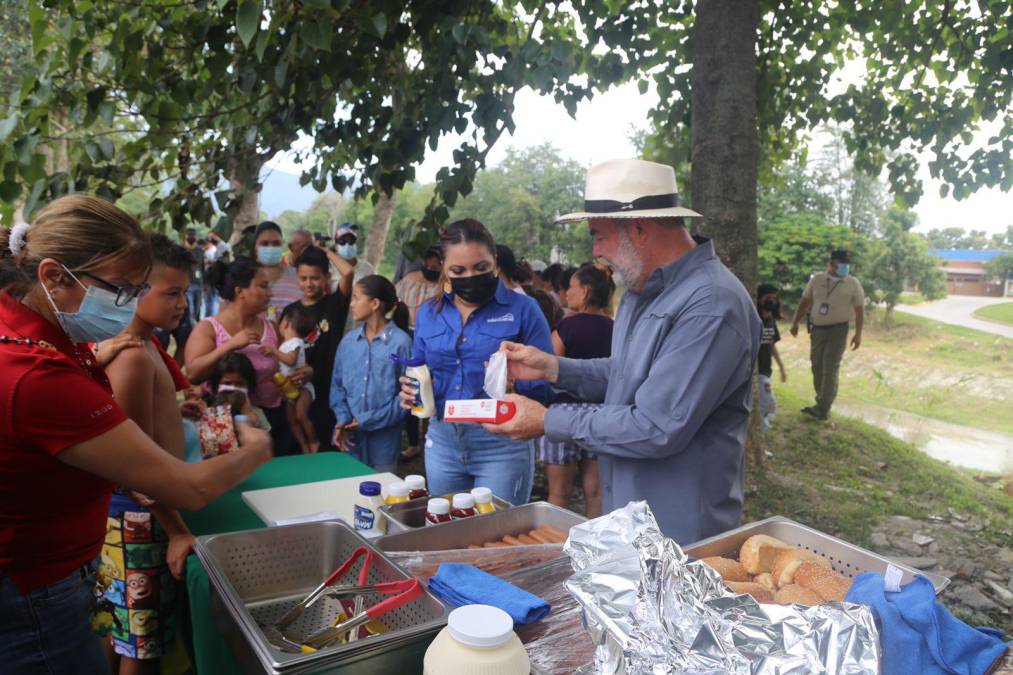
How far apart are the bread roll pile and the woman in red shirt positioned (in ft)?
4.05

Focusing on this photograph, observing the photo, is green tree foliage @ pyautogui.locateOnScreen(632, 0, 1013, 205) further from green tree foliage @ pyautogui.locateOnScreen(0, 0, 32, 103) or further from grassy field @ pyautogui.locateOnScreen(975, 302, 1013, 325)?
green tree foliage @ pyautogui.locateOnScreen(0, 0, 32, 103)

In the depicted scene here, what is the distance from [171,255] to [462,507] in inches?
60.6

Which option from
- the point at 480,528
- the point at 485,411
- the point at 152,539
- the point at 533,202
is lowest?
the point at 152,539

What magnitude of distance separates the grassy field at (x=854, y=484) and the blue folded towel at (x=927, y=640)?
4711mm

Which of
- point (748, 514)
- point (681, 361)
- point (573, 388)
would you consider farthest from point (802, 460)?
point (681, 361)

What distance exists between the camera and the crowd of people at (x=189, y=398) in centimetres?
156

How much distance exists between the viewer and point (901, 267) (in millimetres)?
12781

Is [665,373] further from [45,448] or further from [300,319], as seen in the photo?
[300,319]

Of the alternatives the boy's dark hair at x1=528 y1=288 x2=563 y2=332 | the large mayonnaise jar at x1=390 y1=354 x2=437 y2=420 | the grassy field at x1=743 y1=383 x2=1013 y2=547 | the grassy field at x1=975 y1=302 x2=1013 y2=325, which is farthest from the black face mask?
the grassy field at x1=975 y1=302 x2=1013 y2=325

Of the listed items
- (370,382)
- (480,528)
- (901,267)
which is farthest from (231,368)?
(901,267)

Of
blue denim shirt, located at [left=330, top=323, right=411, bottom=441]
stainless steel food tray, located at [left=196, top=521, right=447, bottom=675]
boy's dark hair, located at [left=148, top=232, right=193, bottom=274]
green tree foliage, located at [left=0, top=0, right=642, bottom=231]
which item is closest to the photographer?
stainless steel food tray, located at [left=196, top=521, right=447, bottom=675]

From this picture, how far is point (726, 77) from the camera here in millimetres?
4441

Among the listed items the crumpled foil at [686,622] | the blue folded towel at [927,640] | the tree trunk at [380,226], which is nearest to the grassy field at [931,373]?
the tree trunk at [380,226]

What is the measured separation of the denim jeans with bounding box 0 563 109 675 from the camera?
1625mm
